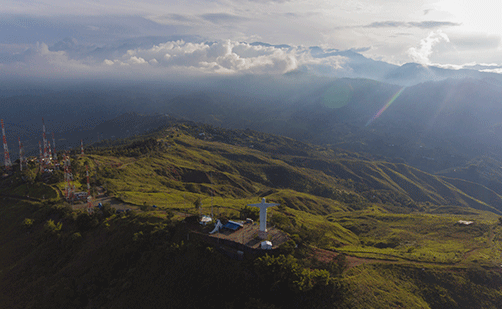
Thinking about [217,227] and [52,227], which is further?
[52,227]

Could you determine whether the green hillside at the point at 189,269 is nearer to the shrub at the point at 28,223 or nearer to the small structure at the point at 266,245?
the shrub at the point at 28,223

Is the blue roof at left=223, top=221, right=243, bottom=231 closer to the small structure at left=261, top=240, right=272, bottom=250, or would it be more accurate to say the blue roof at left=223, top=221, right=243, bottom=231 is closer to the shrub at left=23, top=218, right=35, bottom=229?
the small structure at left=261, top=240, right=272, bottom=250

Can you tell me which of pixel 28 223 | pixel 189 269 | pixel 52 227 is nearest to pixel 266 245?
pixel 189 269

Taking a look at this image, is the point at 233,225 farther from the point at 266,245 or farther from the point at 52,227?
the point at 52,227

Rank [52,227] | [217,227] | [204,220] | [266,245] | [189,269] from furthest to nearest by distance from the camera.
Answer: [52,227] → [204,220] → [217,227] → [266,245] → [189,269]

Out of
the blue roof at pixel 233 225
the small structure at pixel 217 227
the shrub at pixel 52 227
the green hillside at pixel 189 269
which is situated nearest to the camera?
the green hillside at pixel 189 269

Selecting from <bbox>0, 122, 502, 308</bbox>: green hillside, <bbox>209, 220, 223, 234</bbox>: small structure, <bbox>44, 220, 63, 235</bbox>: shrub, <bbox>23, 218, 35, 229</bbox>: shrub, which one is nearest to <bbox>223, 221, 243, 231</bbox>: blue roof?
<bbox>209, 220, 223, 234</bbox>: small structure

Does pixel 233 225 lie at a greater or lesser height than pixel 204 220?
lesser

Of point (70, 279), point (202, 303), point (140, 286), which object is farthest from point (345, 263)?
point (70, 279)

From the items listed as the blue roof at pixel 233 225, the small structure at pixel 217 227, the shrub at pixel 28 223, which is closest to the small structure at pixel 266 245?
the blue roof at pixel 233 225

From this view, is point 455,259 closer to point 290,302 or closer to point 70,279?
point 290,302

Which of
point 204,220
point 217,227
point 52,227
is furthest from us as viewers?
point 52,227

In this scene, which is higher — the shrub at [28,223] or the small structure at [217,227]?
the small structure at [217,227]
